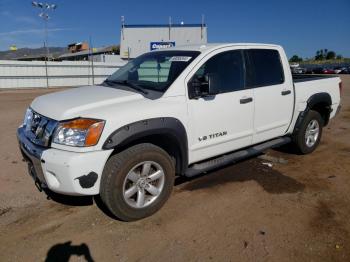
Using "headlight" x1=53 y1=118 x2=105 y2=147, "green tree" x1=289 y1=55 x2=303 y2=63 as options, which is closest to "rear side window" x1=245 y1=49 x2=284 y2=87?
"headlight" x1=53 y1=118 x2=105 y2=147

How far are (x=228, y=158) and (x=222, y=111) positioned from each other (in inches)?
26.6

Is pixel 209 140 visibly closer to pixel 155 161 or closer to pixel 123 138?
pixel 155 161

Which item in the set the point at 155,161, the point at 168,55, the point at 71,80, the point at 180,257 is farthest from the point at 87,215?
the point at 71,80

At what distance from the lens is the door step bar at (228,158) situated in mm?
4105

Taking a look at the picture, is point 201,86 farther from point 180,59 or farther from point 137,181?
point 137,181

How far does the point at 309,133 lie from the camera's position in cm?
593

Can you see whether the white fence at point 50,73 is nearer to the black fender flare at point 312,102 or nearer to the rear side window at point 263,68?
the rear side window at point 263,68

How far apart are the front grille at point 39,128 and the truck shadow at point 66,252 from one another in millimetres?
983

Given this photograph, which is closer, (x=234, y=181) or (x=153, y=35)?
(x=234, y=181)

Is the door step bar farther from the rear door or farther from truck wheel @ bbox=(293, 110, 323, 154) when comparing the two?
truck wheel @ bbox=(293, 110, 323, 154)

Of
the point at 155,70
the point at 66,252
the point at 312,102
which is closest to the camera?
the point at 66,252

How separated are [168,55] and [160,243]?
8.25 ft

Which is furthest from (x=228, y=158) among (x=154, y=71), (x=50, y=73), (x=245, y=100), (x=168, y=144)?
(x=50, y=73)

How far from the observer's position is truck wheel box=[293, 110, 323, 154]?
18.5 feet
